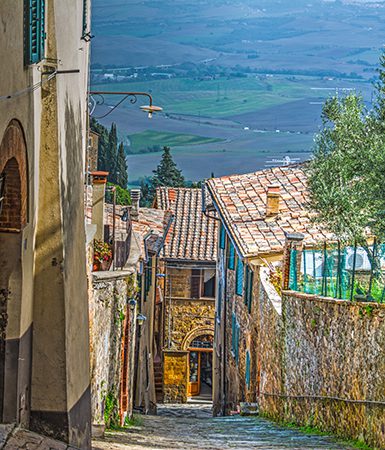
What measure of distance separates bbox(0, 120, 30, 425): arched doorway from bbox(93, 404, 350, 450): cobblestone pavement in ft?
8.09

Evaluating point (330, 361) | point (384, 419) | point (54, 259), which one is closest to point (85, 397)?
point (54, 259)

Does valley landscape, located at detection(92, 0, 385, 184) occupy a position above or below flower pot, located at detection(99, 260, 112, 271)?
above

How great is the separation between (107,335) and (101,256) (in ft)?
4.92

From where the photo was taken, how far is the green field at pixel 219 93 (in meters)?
68.4

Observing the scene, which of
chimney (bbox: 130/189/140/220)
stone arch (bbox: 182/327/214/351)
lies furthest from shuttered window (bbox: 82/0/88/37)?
stone arch (bbox: 182/327/214/351)

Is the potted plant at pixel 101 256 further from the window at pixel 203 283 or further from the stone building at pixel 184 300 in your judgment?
the window at pixel 203 283

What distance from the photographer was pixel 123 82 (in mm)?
67125

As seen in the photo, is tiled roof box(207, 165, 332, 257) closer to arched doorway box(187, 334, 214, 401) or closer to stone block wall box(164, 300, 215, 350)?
stone block wall box(164, 300, 215, 350)

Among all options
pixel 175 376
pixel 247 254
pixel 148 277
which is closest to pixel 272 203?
pixel 247 254

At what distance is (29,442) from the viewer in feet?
28.8

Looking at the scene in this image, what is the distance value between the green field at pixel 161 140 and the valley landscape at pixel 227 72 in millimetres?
65

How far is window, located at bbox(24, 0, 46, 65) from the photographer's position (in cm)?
827

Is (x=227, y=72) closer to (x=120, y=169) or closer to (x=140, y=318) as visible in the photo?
(x=120, y=169)

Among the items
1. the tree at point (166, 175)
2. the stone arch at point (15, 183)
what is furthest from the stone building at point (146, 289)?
the tree at point (166, 175)
